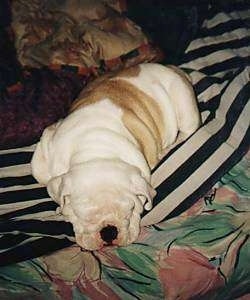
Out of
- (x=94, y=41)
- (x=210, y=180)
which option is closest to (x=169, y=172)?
(x=210, y=180)

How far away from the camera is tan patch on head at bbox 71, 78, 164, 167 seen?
239 cm

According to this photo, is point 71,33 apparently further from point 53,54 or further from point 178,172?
point 178,172

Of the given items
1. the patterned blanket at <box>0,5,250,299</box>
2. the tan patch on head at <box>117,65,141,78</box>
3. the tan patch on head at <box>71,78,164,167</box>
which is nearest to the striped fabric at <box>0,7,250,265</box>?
the patterned blanket at <box>0,5,250,299</box>

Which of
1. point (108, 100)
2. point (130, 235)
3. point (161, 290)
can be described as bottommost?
point (161, 290)

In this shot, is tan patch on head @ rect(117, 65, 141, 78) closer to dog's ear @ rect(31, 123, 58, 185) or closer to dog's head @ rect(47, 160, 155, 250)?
dog's ear @ rect(31, 123, 58, 185)

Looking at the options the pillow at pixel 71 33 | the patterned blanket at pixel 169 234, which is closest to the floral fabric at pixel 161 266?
the patterned blanket at pixel 169 234

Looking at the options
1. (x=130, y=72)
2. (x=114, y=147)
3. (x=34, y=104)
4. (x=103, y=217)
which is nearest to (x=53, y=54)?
(x=34, y=104)

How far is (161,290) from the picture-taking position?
194 cm

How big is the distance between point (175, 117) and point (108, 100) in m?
0.43

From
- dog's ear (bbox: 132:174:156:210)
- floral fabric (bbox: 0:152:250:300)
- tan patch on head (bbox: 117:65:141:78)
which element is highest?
tan patch on head (bbox: 117:65:141:78)

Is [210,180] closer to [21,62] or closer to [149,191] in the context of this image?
[149,191]

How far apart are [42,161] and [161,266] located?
756mm

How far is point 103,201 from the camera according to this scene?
188 cm

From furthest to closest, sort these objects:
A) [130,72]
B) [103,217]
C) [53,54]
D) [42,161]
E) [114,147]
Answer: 1. [53,54]
2. [130,72]
3. [42,161]
4. [114,147]
5. [103,217]
